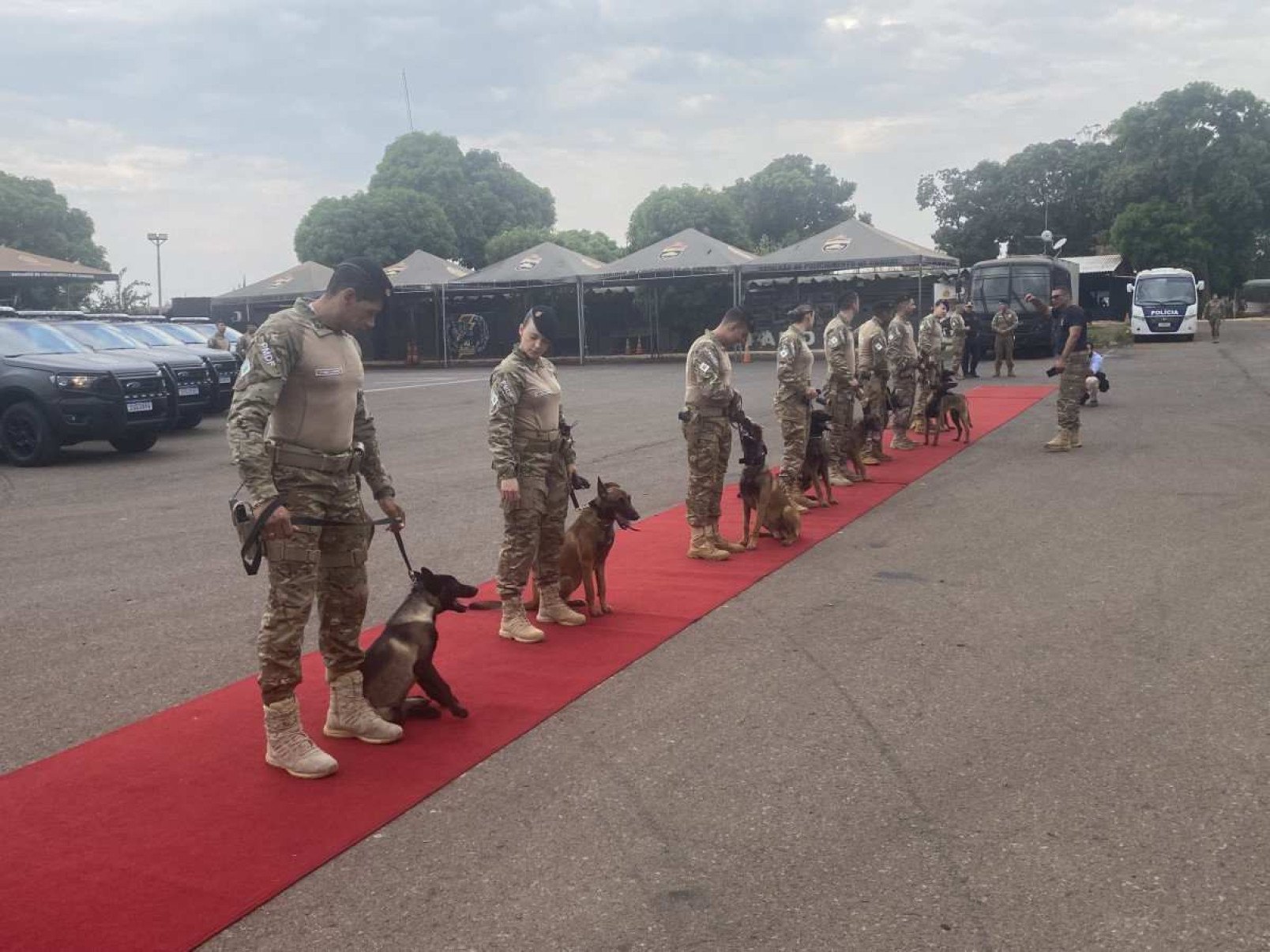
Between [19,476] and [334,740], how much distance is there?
10.3m

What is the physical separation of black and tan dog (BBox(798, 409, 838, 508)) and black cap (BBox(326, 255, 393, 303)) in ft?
19.5

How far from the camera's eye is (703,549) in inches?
317

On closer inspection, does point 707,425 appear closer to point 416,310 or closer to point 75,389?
point 75,389

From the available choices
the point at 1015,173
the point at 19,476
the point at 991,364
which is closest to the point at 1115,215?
the point at 1015,173

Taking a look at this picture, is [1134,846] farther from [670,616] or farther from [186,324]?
[186,324]

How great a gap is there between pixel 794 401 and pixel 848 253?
1984 cm

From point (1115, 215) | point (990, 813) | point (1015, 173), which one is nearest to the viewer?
point (990, 813)

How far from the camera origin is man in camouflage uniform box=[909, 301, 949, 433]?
14312 mm

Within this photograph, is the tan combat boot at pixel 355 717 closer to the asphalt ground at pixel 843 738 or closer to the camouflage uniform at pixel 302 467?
the camouflage uniform at pixel 302 467

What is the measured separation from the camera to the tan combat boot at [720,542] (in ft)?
26.7

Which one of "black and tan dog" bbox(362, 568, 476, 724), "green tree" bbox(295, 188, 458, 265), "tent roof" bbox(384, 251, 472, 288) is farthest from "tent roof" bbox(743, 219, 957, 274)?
"black and tan dog" bbox(362, 568, 476, 724)

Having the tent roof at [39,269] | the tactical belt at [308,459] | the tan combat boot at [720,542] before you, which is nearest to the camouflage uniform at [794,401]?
the tan combat boot at [720,542]

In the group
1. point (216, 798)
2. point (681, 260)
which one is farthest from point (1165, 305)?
point (216, 798)

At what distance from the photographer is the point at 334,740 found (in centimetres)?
469
